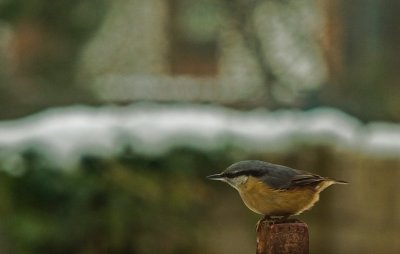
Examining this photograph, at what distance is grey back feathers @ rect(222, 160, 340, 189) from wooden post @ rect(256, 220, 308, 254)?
0.19 meters

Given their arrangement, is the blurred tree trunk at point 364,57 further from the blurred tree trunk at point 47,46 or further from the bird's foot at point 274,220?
the bird's foot at point 274,220

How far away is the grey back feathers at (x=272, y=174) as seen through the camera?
2.62 m

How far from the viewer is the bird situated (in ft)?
8.57

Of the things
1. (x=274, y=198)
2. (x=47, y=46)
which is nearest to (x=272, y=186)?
(x=274, y=198)

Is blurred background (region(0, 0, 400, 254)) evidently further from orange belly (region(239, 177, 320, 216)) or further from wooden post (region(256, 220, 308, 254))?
wooden post (region(256, 220, 308, 254))

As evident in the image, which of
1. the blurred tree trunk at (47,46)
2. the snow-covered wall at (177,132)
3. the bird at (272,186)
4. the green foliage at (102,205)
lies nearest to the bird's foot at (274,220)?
the bird at (272,186)

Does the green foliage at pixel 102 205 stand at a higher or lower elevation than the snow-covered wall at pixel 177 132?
lower

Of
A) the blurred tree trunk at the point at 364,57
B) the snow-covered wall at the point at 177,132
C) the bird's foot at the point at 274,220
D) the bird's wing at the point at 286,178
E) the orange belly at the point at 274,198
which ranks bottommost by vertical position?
the bird's foot at the point at 274,220

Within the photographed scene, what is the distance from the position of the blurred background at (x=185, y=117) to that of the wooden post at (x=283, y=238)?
265 centimetres

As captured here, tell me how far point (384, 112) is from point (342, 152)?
1.95ft

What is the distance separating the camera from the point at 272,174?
2.67m

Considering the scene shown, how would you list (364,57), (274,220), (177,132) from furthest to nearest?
(364,57)
(177,132)
(274,220)

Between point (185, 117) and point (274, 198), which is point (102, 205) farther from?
point (274, 198)

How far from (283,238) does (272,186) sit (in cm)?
24
